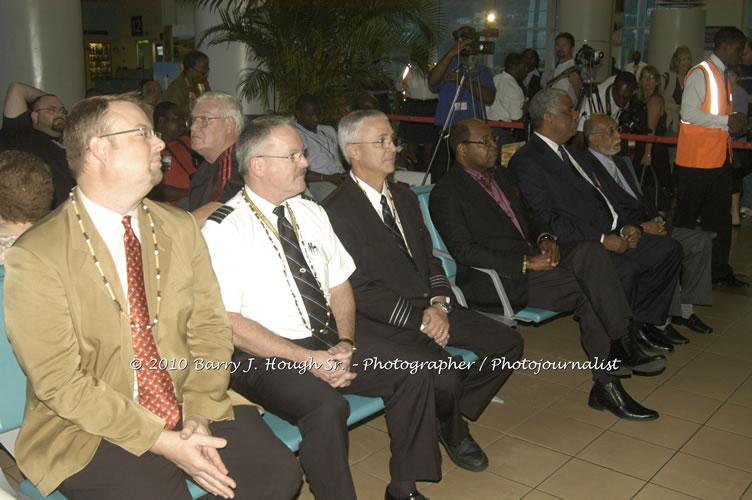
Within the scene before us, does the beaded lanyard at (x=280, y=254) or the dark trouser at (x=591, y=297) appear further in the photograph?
the dark trouser at (x=591, y=297)

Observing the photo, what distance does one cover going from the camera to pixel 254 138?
2.79 m

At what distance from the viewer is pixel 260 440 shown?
226 centimetres

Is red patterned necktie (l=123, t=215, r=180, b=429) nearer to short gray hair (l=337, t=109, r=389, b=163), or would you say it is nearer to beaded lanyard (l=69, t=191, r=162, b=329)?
beaded lanyard (l=69, t=191, r=162, b=329)

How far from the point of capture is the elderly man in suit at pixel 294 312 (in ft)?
8.51

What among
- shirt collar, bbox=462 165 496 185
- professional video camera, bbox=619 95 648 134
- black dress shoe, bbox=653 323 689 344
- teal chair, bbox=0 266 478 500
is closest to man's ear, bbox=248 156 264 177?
teal chair, bbox=0 266 478 500

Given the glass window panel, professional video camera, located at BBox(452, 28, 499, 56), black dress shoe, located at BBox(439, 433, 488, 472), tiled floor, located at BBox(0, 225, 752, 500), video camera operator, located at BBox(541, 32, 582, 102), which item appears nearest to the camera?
tiled floor, located at BBox(0, 225, 752, 500)

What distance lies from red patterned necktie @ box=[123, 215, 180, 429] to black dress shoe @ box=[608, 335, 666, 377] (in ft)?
8.63

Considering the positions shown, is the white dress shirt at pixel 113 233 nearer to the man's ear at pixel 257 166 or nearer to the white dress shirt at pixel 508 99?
the man's ear at pixel 257 166

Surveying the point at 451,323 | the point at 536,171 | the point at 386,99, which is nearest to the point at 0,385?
the point at 451,323

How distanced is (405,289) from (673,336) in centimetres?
246

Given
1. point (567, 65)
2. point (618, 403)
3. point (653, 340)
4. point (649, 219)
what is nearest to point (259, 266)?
point (618, 403)

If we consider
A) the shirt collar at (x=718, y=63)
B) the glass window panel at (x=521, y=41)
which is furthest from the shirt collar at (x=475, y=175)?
the glass window panel at (x=521, y=41)

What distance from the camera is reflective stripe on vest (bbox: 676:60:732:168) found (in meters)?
5.65

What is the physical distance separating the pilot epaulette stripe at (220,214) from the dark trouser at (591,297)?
6.00ft
